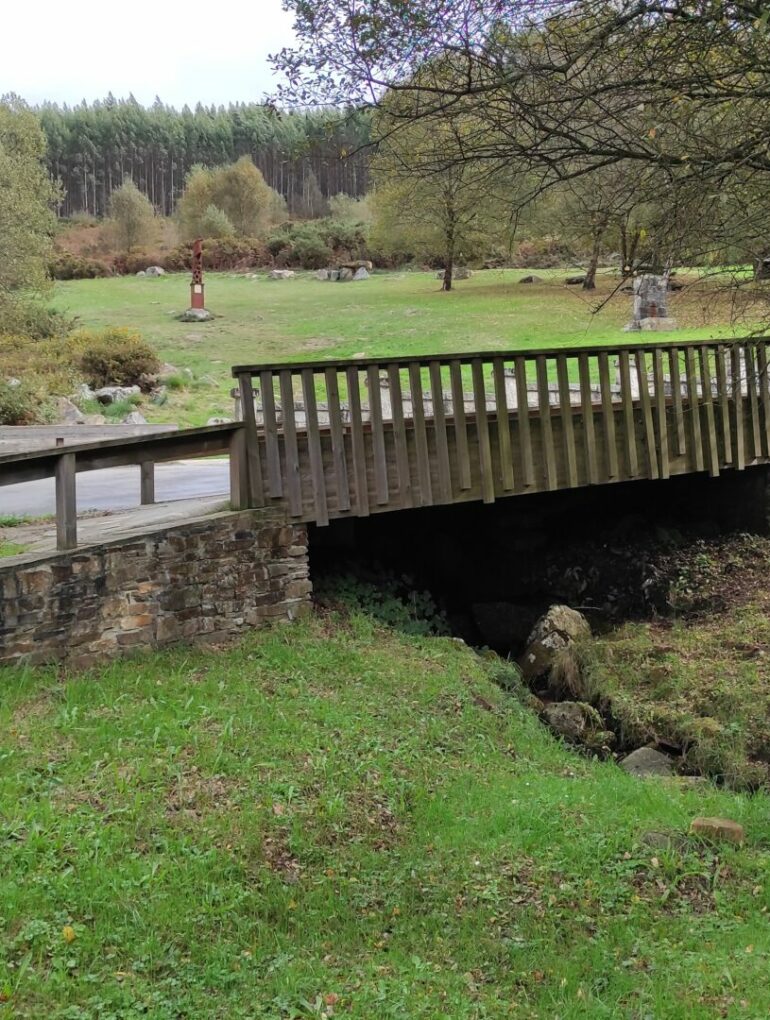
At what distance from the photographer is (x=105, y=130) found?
10550cm

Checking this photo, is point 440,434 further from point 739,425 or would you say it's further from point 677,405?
point 739,425

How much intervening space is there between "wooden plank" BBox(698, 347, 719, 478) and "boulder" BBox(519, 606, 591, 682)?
8.45 feet

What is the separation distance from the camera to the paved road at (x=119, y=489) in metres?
10.8

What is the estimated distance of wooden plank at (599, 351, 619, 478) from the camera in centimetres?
966

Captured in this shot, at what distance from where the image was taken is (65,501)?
687cm

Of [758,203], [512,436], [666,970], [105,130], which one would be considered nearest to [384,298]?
[512,436]

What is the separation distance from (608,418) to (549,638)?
253 cm

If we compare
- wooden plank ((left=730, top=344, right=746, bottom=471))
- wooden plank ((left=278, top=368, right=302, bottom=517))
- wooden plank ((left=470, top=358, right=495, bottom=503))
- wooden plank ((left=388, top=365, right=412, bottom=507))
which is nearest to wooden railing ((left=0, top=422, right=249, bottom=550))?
wooden plank ((left=278, top=368, right=302, bottom=517))

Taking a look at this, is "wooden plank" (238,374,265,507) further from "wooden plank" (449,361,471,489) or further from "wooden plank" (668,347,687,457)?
"wooden plank" (668,347,687,457)

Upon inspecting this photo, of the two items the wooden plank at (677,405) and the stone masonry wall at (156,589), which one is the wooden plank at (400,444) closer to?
the stone masonry wall at (156,589)

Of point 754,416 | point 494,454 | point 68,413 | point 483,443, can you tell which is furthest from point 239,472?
point 68,413

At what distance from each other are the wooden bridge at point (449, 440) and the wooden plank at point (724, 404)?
14 mm

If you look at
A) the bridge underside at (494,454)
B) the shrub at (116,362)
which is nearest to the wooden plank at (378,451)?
the bridge underside at (494,454)

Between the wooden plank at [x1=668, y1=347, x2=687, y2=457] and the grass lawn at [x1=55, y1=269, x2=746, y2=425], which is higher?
the grass lawn at [x1=55, y1=269, x2=746, y2=425]
